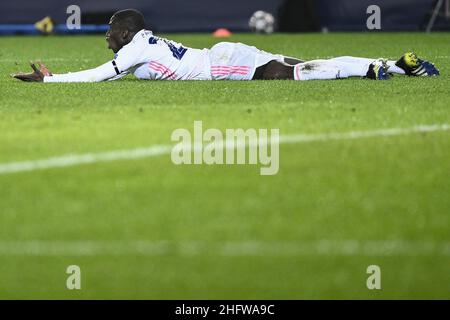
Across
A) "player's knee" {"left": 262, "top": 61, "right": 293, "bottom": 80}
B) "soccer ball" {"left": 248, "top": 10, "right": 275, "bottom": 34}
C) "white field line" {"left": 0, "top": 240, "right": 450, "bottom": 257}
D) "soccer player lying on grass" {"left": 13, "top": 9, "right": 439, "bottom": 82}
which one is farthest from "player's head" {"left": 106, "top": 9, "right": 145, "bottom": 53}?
"soccer ball" {"left": 248, "top": 10, "right": 275, "bottom": 34}

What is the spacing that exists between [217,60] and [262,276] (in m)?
7.43

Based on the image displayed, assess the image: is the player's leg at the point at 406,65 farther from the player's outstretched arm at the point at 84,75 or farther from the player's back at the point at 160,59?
the player's outstretched arm at the point at 84,75

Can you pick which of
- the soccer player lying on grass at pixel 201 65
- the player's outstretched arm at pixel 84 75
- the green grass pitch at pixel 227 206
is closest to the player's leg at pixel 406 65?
the soccer player lying on grass at pixel 201 65

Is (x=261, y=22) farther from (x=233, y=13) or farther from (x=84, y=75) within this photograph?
(x=84, y=75)

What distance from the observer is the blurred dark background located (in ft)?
77.0

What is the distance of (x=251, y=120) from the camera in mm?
9172

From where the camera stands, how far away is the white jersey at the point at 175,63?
1226cm

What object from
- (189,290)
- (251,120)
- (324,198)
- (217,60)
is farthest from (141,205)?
(217,60)

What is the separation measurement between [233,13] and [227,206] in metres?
18.1

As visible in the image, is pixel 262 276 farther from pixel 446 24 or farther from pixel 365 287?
pixel 446 24

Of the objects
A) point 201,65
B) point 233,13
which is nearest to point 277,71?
point 201,65

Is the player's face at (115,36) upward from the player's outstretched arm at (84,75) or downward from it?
upward

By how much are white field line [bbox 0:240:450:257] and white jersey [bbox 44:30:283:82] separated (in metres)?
6.42

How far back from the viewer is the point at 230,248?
580 cm
